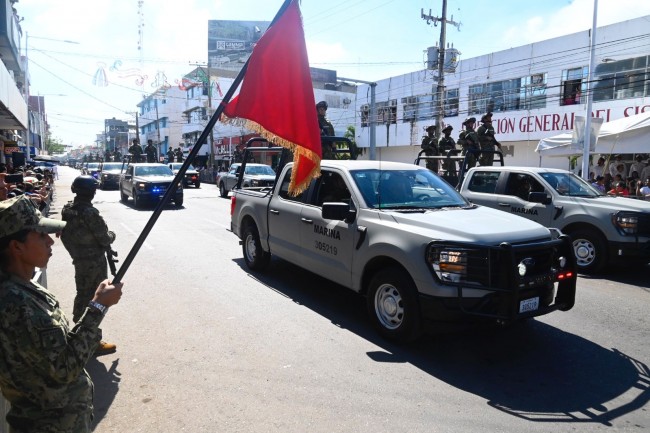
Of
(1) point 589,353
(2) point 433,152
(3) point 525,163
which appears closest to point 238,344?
(1) point 589,353

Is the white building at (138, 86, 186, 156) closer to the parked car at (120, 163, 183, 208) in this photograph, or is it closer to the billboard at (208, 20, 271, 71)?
the billboard at (208, 20, 271, 71)

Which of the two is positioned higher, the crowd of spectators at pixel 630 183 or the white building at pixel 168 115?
the white building at pixel 168 115

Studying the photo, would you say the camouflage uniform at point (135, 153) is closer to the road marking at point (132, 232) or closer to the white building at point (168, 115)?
the road marking at point (132, 232)

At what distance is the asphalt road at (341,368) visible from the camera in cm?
Result: 351

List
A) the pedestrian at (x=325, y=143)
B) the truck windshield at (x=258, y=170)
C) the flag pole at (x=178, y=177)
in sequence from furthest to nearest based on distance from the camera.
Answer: the truck windshield at (x=258, y=170) → the pedestrian at (x=325, y=143) → the flag pole at (x=178, y=177)

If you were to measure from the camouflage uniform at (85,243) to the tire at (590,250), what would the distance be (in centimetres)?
710

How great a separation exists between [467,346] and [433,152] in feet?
28.4

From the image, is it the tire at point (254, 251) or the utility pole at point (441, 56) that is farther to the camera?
the utility pole at point (441, 56)

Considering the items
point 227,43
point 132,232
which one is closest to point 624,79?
point 132,232

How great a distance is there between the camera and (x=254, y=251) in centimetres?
770

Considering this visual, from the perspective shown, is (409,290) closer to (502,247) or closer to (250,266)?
(502,247)

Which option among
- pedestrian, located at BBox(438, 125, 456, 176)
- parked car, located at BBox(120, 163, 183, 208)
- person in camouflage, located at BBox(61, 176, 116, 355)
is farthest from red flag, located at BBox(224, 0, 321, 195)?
parked car, located at BBox(120, 163, 183, 208)

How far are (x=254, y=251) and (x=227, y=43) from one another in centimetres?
6686

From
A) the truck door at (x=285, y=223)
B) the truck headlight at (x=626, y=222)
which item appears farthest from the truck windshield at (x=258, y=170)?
the truck headlight at (x=626, y=222)
